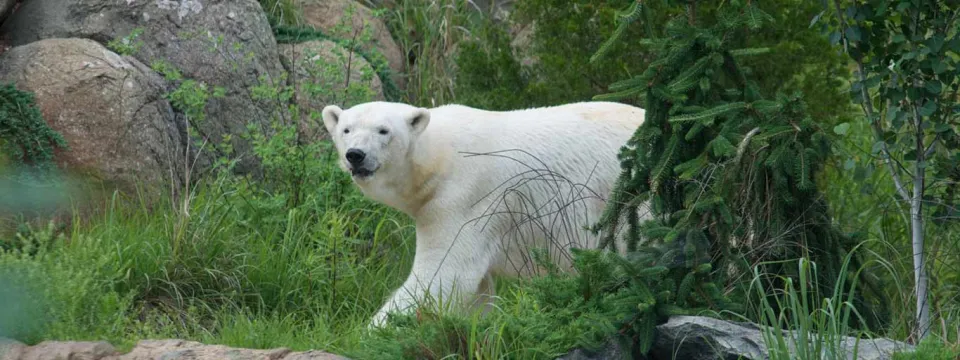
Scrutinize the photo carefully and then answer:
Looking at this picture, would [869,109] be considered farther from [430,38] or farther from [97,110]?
[430,38]

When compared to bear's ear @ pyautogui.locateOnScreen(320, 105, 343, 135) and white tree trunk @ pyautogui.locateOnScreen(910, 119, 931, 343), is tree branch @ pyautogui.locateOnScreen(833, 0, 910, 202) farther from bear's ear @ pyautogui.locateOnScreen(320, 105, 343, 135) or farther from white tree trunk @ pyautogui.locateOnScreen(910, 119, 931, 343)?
bear's ear @ pyautogui.locateOnScreen(320, 105, 343, 135)

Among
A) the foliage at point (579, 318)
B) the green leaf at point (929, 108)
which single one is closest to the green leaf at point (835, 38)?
the green leaf at point (929, 108)

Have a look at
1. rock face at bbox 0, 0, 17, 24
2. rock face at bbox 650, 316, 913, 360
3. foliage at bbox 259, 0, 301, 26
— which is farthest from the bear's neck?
foliage at bbox 259, 0, 301, 26

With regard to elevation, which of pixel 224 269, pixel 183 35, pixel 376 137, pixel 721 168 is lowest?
pixel 224 269

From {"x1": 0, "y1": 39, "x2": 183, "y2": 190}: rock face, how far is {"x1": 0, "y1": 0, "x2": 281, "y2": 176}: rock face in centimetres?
40

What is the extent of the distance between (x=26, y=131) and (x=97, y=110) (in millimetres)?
502

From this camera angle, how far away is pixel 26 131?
6.95m

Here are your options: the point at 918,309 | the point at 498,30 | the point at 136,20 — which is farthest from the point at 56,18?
the point at 918,309

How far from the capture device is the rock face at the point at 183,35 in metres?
7.96

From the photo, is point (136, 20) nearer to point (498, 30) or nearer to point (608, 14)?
point (498, 30)

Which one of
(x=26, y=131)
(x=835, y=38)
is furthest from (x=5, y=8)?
(x=835, y=38)

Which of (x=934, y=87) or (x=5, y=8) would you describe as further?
(x=5, y=8)

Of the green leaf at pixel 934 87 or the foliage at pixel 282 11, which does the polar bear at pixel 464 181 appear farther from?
the foliage at pixel 282 11

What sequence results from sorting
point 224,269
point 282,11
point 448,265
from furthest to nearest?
point 282,11, point 224,269, point 448,265
